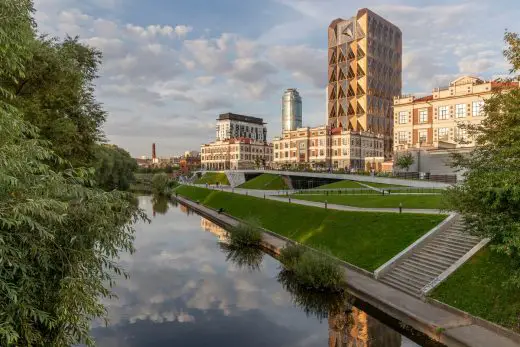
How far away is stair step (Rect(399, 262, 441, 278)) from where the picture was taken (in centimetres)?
2124

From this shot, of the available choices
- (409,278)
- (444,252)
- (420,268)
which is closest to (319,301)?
(409,278)

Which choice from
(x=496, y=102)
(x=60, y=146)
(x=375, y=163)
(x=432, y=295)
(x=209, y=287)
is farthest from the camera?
(x=375, y=163)

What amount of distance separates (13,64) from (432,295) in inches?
849

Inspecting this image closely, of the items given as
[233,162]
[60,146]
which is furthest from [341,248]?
[233,162]

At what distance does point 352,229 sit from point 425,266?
9159 millimetres

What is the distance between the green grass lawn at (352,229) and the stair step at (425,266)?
1.55 meters

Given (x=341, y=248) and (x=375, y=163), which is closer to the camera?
(x=341, y=248)

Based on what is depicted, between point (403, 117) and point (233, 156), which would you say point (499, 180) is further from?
point (233, 156)

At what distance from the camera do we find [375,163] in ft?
312

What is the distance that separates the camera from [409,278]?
21.7m

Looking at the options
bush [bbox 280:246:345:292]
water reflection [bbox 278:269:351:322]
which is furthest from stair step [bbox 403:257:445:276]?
water reflection [bbox 278:269:351:322]

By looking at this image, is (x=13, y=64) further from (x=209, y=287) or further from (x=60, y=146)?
(x=209, y=287)

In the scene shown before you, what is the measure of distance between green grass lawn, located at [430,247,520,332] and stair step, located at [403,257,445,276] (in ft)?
4.67

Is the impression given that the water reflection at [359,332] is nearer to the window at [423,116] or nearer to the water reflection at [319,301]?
the water reflection at [319,301]
